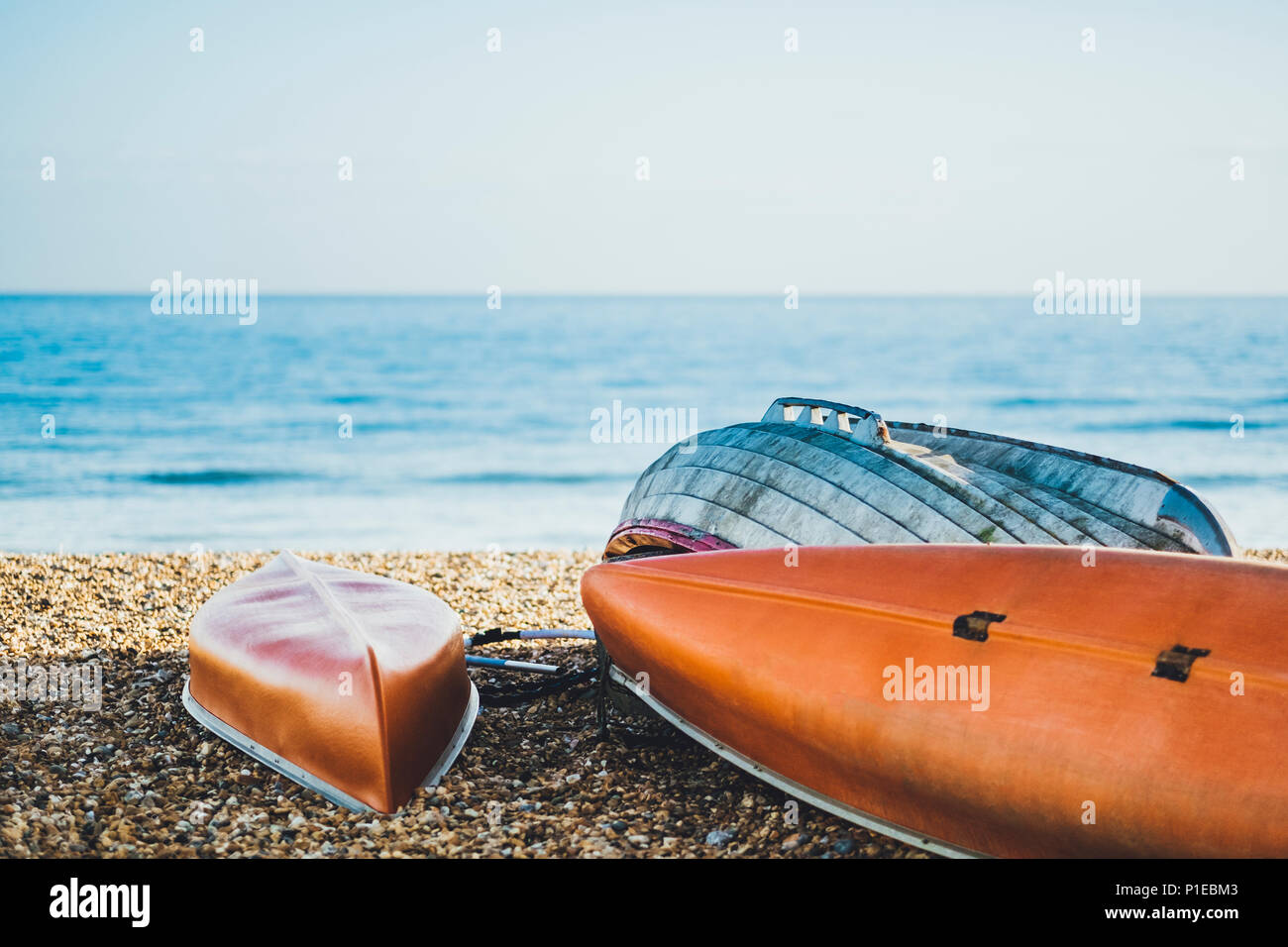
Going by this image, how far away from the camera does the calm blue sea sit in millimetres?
11375

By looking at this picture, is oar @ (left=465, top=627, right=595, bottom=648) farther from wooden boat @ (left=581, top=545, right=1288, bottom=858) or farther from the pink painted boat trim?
wooden boat @ (left=581, top=545, right=1288, bottom=858)

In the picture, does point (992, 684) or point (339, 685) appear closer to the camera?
point (992, 684)

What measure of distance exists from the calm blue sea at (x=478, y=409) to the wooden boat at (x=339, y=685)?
18.5ft

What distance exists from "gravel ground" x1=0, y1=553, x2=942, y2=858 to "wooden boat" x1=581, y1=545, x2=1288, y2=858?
0.20 meters

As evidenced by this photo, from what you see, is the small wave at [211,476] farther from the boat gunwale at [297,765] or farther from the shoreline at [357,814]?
the boat gunwale at [297,765]

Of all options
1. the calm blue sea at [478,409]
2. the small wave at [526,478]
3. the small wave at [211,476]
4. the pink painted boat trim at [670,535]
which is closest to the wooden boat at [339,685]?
the pink painted boat trim at [670,535]

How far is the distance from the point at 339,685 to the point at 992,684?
2.00 meters

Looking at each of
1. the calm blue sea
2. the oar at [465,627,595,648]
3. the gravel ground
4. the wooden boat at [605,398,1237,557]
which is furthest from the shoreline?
the calm blue sea

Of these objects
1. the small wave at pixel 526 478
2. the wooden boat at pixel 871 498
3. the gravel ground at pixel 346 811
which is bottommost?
the small wave at pixel 526 478

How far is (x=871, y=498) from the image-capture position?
4051mm

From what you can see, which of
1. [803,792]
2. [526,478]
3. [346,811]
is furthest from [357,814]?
[526,478]

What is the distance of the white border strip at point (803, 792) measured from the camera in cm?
309

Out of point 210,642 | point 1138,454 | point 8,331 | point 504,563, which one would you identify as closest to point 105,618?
point 210,642

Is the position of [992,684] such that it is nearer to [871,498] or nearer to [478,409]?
[871,498]
